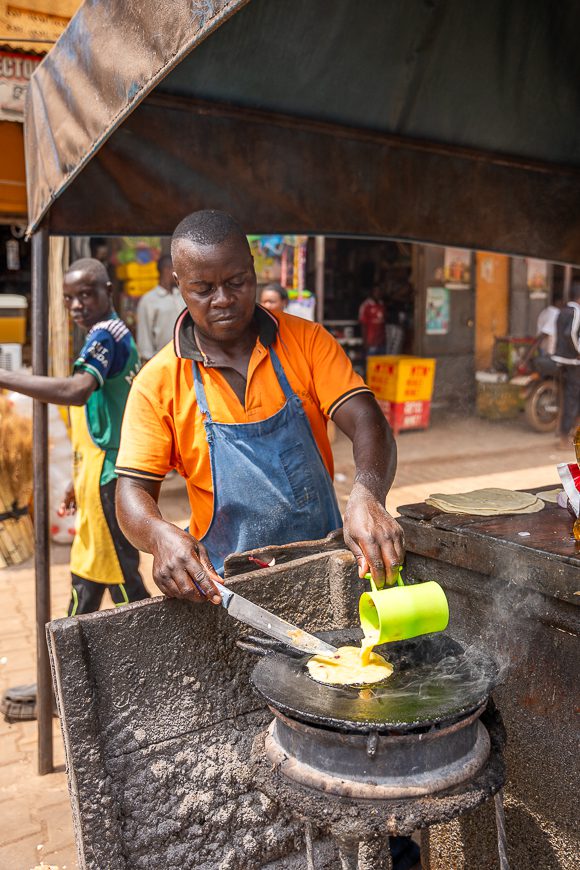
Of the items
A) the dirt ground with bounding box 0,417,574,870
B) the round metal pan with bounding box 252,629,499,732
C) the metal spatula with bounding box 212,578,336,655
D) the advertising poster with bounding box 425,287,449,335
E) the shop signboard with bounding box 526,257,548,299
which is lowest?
the dirt ground with bounding box 0,417,574,870

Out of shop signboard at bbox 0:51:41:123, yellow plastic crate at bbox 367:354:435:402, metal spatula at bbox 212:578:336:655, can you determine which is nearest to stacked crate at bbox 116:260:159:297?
shop signboard at bbox 0:51:41:123

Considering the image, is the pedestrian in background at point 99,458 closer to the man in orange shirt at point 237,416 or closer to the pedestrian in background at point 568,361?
the man in orange shirt at point 237,416

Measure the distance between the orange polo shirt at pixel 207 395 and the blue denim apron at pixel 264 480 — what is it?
3 centimetres

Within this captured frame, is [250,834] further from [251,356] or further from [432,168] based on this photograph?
[432,168]

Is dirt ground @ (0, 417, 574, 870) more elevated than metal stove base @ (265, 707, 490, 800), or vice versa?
metal stove base @ (265, 707, 490, 800)

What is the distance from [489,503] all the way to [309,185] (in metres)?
1.84

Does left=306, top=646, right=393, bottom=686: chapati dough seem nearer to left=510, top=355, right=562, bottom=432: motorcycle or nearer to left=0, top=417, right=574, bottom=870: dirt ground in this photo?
left=0, top=417, right=574, bottom=870: dirt ground

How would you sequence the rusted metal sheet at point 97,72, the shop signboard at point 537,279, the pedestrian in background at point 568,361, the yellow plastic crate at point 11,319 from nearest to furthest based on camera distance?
the rusted metal sheet at point 97,72 → the yellow plastic crate at point 11,319 → the pedestrian in background at point 568,361 → the shop signboard at point 537,279

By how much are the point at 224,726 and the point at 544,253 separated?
2.89 metres

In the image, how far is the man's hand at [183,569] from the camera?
Result: 1963 millimetres

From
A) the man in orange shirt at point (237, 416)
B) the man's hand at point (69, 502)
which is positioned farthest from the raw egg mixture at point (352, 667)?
the man's hand at point (69, 502)

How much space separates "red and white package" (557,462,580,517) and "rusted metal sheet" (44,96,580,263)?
1876 millimetres

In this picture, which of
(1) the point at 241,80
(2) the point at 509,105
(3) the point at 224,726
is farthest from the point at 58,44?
(3) the point at 224,726

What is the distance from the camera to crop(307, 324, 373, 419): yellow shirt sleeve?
253 centimetres
